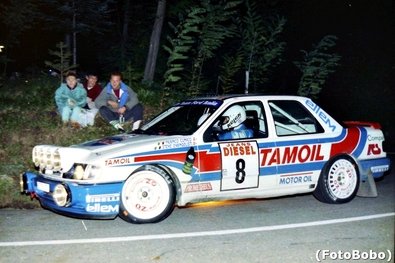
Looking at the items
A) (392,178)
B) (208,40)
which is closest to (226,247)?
(392,178)

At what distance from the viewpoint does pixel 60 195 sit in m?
5.90

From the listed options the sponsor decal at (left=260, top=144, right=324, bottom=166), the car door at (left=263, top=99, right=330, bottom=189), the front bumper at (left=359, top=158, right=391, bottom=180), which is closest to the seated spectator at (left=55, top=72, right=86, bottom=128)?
the car door at (left=263, top=99, right=330, bottom=189)

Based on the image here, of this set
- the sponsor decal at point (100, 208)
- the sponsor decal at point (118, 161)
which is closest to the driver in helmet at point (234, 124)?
the sponsor decal at point (118, 161)

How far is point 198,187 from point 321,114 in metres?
2.38

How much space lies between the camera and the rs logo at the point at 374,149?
778 cm

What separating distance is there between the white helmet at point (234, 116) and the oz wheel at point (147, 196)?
124 centimetres

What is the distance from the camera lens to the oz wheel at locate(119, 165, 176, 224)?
6.07m

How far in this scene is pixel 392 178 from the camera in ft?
31.1

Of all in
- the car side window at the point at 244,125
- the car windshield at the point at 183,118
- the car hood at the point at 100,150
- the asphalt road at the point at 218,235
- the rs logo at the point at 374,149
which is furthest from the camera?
the rs logo at the point at 374,149

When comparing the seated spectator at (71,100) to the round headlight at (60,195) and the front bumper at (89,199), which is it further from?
the round headlight at (60,195)

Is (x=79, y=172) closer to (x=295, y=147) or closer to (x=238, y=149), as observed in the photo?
(x=238, y=149)

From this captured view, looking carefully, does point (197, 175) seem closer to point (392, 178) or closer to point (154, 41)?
point (392, 178)

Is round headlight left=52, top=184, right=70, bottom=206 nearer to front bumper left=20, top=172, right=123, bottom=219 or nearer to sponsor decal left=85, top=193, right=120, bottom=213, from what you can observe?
front bumper left=20, top=172, right=123, bottom=219

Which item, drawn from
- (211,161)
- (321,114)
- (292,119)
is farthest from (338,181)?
(211,161)
